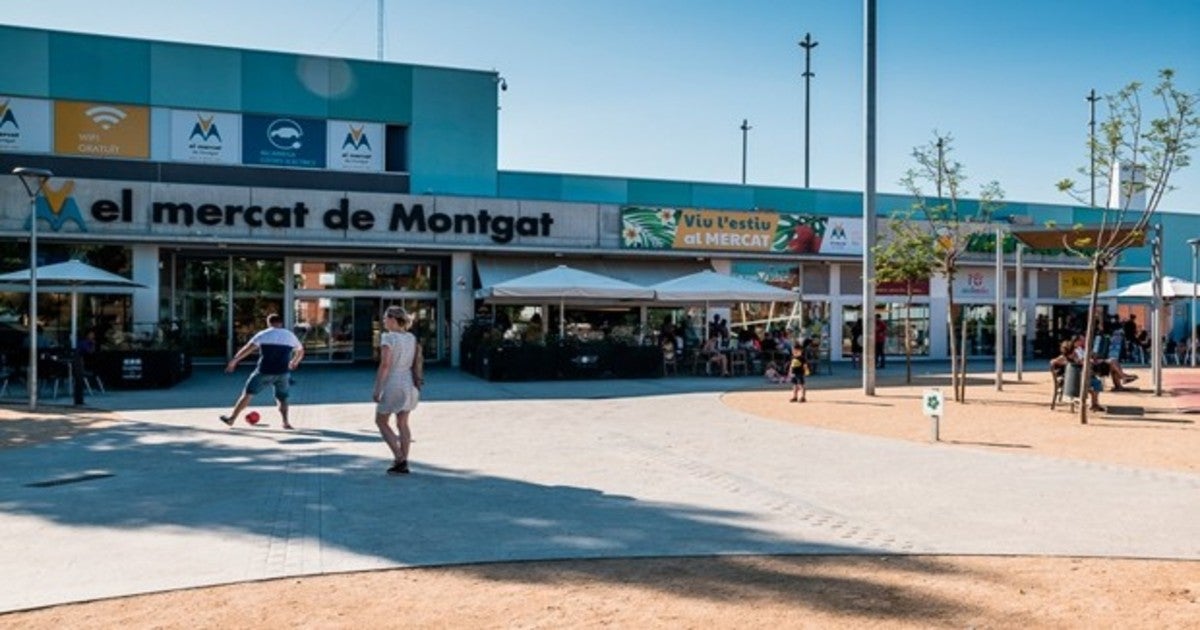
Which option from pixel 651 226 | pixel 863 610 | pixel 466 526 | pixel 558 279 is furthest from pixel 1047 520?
pixel 651 226

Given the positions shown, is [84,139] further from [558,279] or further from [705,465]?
[705,465]

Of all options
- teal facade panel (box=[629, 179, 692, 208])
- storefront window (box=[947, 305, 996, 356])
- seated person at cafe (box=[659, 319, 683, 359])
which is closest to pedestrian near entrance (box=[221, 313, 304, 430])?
seated person at cafe (box=[659, 319, 683, 359])

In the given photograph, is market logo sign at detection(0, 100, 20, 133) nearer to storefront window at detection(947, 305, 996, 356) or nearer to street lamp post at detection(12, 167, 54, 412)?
street lamp post at detection(12, 167, 54, 412)

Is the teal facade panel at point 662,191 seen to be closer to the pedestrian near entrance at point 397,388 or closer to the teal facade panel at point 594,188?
the teal facade panel at point 594,188

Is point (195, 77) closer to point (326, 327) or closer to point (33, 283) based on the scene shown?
point (326, 327)

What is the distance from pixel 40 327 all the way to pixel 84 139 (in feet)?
18.0

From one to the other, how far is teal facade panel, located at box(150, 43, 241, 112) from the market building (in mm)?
42

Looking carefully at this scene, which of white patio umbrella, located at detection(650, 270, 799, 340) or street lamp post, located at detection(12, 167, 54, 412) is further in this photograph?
white patio umbrella, located at detection(650, 270, 799, 340)

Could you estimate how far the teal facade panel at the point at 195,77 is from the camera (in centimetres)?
2695

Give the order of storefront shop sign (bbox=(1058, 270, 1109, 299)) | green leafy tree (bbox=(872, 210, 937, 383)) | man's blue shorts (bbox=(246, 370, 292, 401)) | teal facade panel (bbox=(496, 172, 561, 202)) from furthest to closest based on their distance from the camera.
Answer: storefront shop sign (bbox=(1058, 270, 1109, 299)) → teal facade panel (bbox=(496, 172, 561, 202)) → green leafy tree (bbox=(872, 210, 937, 383)) → man's blue shorts (bbox=(246, 370, 292, 401))

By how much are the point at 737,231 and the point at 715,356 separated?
20.4 feet

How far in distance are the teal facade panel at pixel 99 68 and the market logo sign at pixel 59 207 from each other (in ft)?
15.7

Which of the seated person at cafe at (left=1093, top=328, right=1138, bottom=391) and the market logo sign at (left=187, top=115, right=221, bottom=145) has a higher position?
the market logo sign at (left=187, top=115, right=221, bottom=145)

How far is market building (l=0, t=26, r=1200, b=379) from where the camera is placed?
23.9m
